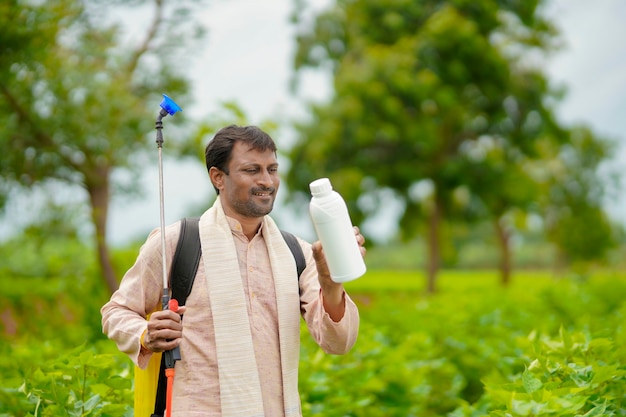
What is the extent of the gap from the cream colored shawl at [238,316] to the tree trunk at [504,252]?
83.7 feet

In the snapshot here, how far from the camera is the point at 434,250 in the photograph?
2286 centimetres

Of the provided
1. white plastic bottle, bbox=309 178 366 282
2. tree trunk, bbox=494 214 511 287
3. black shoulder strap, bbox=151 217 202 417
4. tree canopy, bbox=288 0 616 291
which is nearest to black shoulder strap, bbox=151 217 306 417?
black shoulder strap, bbox=151 217 202 417

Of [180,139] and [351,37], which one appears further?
[351,37]

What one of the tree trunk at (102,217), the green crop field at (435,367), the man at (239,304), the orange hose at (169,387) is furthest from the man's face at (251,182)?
the tree trunk at (102,217)

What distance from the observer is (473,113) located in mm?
22922

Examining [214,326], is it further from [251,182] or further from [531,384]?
[531,384]

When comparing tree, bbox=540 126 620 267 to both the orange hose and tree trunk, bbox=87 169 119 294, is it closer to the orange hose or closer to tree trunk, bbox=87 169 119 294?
tree trunk, bbox=87 169 119 294

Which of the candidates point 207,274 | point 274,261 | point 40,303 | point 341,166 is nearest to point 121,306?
point 207,274

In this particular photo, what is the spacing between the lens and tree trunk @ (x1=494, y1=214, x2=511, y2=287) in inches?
1113

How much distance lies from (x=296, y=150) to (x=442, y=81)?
4831 mm

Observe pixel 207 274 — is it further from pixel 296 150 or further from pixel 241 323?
pixel 296 150

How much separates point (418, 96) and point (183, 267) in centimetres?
1864

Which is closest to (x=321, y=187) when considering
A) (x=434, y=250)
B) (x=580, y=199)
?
(x=434, y=250)

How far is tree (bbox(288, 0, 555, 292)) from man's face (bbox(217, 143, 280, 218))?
17880 mm
